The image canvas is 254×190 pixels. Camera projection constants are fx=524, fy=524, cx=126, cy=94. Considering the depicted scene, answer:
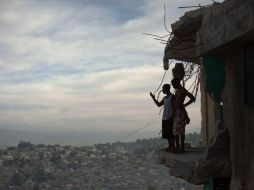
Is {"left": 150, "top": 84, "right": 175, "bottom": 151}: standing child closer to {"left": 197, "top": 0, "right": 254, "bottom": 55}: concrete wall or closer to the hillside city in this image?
{"left": 197, "top": 0, "right": 254, "bottom": 55}: concrete wall

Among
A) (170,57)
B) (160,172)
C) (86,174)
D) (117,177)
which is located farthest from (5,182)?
(170,57)

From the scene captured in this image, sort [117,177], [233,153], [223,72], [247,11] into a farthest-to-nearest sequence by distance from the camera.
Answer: [117,177], [223,72], [233,153], [247,11]

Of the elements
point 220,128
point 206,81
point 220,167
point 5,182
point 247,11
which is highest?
point 247,11

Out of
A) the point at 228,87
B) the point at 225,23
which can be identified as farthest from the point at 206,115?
the point at 225,23

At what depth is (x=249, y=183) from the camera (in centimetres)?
600

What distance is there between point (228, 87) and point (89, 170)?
8048cm

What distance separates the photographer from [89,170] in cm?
8575

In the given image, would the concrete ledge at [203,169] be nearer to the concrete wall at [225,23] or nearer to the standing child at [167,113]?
the standing child at [167,113]

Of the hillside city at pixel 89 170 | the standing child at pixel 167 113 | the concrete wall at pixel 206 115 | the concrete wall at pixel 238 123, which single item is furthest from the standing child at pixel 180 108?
the hillside city at pixel 89 170

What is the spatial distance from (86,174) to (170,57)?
71910mm

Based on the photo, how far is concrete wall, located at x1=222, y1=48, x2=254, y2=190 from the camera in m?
6.01

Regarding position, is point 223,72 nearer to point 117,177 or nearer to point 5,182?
point 117,177

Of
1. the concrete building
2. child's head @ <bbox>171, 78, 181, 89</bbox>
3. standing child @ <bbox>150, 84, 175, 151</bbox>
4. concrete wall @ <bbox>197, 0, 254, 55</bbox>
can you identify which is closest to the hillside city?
standing child @ <bbox>150, 84, 175, 151</bbox>

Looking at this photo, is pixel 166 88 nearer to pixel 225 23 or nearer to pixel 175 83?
pixel 175 83
